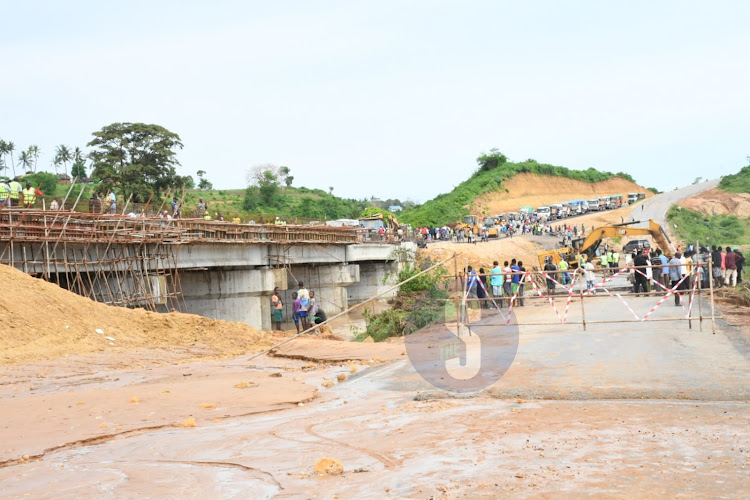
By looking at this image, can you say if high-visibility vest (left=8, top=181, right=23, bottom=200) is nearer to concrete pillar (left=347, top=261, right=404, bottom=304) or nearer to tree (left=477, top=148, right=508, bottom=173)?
concrete pillar (left=347, top=261, right=404, bottom=304)

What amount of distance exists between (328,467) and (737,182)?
4436 inches

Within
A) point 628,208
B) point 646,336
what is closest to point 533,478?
point 646,336

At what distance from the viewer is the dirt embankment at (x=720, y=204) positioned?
9331cm

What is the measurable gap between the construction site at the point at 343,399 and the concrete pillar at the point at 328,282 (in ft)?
58.2

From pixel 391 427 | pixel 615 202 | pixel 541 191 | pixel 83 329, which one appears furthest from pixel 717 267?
pixel 541 191

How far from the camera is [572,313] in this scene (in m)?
22.3

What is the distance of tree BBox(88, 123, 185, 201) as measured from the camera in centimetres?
5734

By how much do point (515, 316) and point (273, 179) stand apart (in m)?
84.8

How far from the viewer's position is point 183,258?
3014 cm

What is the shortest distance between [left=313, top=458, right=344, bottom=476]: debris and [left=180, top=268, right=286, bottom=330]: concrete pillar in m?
26.8

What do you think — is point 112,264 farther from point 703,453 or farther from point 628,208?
point 628,208

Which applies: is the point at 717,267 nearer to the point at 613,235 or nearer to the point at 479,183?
the point at 613,235

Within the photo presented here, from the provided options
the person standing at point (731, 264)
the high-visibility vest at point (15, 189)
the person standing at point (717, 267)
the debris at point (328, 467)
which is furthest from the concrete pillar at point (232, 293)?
the debris at point (328, 467)

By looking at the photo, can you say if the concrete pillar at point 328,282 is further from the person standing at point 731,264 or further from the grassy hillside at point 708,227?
the grassy hillside at point 708,227
